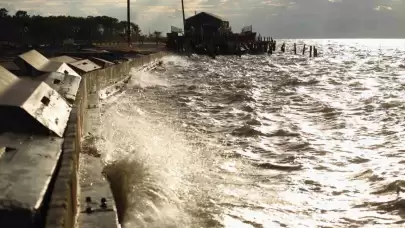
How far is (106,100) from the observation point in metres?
15.8

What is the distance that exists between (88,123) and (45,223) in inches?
243

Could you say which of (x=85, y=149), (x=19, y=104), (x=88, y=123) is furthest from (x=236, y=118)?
(x=19, y=104)

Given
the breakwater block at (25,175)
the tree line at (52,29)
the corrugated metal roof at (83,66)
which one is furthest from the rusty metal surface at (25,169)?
the tree line at (52,29)

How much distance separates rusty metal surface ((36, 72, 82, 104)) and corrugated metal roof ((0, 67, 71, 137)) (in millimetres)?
962

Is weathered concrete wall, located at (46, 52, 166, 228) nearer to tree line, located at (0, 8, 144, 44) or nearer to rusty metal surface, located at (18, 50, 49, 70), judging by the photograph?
rusty metal surface, located at (18, 50, 49, 70)

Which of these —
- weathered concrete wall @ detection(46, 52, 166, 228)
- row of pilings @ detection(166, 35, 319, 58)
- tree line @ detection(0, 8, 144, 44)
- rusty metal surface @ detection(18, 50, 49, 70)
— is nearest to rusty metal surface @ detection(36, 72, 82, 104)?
weathered concrete wall @ detection(46, 52, 166, 228)

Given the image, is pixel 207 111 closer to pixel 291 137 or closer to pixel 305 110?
pixel 305 110

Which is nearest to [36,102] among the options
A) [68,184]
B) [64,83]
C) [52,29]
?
[68,184]

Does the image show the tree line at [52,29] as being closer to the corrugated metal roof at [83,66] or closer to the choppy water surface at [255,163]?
the corrugated metal roof at [83,66]

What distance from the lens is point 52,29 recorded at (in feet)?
274

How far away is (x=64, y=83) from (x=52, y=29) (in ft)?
255

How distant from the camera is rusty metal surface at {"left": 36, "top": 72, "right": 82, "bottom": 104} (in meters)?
8.85

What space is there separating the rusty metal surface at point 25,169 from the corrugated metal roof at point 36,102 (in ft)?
1.13

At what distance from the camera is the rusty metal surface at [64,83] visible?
8.85 meters
